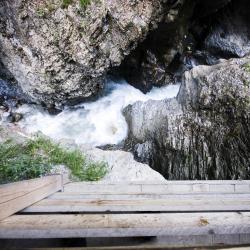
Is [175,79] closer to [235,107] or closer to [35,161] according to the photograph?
[235,107]

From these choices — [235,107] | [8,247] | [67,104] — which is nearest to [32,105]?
[67,104]

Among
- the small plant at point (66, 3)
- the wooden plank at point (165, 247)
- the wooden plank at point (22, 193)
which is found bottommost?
the wooden plank at point (165, 247)

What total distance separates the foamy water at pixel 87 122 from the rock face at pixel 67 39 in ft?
2.16

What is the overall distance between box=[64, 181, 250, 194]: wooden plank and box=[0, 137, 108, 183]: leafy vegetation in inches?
73.1

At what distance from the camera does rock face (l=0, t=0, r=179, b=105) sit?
281 inches

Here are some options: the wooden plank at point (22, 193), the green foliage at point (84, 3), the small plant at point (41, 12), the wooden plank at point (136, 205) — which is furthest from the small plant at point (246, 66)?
the wooden plank at point (22, 193)

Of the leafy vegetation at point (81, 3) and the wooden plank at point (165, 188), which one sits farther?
the leafy vegetation at point (81, 3)

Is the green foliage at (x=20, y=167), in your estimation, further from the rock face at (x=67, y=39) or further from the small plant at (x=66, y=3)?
the small plant at (x=66, y=3)

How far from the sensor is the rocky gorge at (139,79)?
6.29 metres

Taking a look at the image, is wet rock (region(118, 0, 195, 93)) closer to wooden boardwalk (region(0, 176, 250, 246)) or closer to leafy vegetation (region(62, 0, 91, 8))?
leafy vegetation (region(62, 0, 91, 8))

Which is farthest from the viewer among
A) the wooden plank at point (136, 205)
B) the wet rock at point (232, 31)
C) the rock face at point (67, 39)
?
the wet rock at point (232, 31)

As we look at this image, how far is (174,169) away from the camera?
6.83 meters

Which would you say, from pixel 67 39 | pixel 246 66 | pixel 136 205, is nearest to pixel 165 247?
pixel 136 205

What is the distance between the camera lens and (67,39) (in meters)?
7.36
